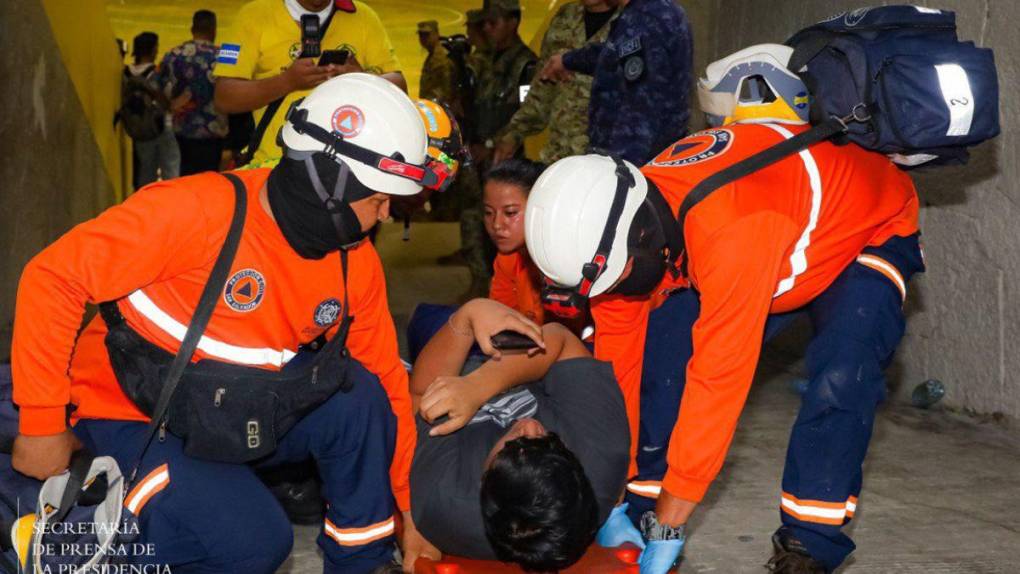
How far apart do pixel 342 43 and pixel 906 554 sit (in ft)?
7.93

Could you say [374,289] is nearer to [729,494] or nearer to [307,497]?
[307,497]

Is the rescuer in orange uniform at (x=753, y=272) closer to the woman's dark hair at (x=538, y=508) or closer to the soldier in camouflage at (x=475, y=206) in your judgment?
→ the woman's dark hair at (x=538, y=508)

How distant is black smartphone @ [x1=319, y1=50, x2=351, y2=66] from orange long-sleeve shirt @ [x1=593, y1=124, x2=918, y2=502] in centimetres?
119

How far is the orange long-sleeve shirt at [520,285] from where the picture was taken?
3.94m

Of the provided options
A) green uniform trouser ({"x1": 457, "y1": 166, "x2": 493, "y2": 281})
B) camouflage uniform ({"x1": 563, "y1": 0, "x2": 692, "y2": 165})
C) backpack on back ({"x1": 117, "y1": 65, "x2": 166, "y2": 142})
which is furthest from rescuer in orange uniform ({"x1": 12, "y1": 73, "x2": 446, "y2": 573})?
backpack on back ({"x1": 117, "y1": 65, "x2": 166, "y2": 142})

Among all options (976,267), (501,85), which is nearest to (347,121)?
(976,267)

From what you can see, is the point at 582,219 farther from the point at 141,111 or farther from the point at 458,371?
the point at 141,111

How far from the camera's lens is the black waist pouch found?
8.19ft

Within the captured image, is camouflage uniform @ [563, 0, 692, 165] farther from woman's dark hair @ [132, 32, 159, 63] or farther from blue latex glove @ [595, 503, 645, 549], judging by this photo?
woman's dark hair @ [132, 32, 159, 63]

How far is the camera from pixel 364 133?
2.52 m

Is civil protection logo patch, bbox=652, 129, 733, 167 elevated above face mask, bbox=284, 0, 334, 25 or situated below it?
below

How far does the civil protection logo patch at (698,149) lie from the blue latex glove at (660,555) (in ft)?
3.05

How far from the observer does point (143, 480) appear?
8.37ft

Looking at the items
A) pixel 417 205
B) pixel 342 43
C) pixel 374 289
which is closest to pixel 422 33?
pixel 342 43
